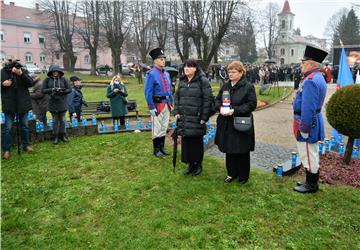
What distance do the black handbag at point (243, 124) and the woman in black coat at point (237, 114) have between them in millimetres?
79

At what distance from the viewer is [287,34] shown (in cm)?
9550

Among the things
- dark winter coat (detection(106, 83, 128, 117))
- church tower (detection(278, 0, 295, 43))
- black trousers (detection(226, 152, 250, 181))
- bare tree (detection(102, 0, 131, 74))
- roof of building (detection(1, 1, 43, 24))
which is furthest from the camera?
church tower (detection(278, 0, 295, 43))

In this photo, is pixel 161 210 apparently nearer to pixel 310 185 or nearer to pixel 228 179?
pixel 228 179

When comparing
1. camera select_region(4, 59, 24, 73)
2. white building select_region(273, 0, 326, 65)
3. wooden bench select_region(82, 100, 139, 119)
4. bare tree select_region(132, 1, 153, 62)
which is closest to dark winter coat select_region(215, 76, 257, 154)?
camera select_region(4, 59, 24, 73)

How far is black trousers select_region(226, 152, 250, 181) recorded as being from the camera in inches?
197

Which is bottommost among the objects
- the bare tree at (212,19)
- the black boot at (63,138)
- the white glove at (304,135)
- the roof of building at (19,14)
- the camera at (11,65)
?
the black boot at (63,138)

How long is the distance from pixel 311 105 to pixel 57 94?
580cm

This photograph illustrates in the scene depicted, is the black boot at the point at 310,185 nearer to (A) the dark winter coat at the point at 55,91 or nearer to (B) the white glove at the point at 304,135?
(B) the white glove at the point at 304,135

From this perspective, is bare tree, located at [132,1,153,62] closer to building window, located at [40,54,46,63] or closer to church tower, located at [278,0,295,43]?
building window, located at [40,54,46,63]

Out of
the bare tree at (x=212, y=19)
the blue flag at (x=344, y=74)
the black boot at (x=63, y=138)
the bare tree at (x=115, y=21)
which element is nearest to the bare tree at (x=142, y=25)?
the bare tree at (x=115, y=21)

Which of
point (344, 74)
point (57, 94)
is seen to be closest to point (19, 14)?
point (57, 94)

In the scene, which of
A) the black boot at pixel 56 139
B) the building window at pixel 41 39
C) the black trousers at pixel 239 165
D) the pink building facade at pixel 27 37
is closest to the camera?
the black trousers at pixel 239 165

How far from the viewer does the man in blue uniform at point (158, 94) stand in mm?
6168

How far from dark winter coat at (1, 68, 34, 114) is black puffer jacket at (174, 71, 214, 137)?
11.9 feet
